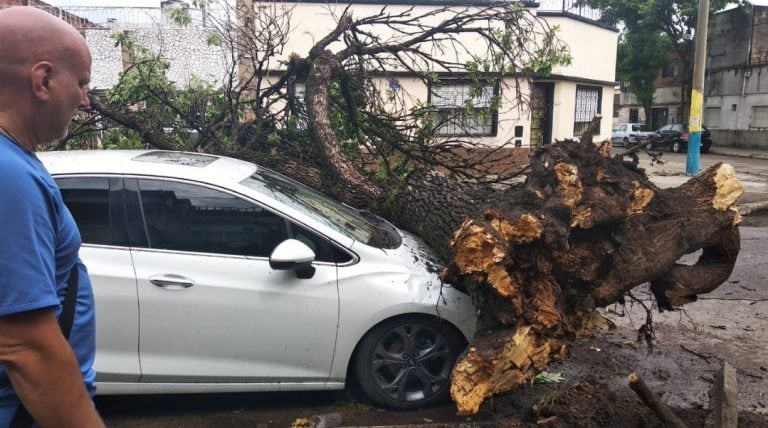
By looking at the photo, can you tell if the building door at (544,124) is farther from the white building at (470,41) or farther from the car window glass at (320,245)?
the car window glass at (320,245)

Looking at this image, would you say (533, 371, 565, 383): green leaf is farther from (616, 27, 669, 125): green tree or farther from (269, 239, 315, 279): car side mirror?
(616, 27, 669, 125): green tree

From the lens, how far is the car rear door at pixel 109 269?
336cm

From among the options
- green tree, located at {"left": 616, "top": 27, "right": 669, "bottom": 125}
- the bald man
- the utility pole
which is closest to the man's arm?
the bald man

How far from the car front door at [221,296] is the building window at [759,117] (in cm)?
3516

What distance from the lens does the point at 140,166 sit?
364 centimetres

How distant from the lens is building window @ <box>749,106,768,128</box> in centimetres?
3184

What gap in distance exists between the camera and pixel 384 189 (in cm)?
520

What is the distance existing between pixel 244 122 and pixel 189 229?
340 centimetres

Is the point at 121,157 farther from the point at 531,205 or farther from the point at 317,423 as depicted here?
the point at 531,205

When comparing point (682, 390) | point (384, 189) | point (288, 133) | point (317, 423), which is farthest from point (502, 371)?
point (288, 133)

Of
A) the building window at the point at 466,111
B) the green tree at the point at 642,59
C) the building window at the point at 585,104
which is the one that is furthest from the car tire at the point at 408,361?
the green tree at the point at 642,59

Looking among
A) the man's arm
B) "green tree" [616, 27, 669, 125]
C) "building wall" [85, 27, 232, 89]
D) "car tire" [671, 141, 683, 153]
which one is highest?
"green tree" [616, 27, 669, 125]

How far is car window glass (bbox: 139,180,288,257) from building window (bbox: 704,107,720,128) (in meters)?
38.1

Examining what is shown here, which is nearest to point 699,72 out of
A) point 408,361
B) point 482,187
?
point 482,187
